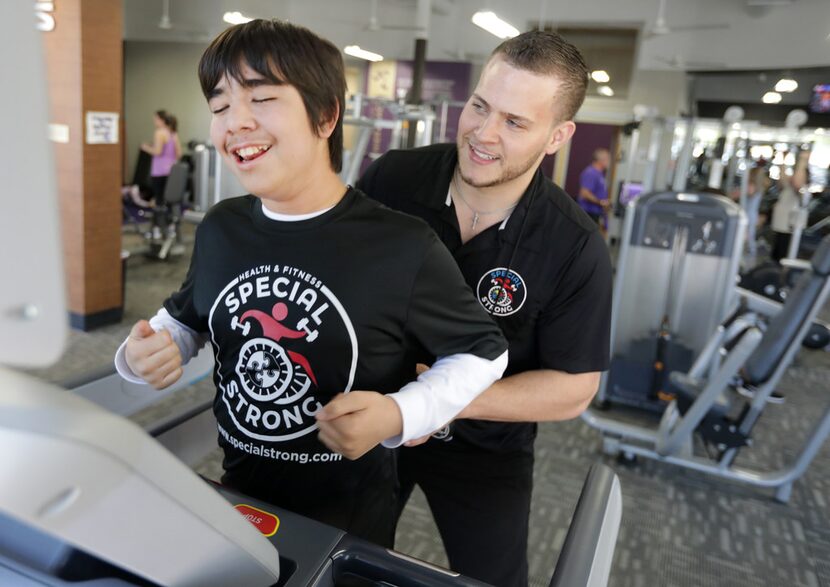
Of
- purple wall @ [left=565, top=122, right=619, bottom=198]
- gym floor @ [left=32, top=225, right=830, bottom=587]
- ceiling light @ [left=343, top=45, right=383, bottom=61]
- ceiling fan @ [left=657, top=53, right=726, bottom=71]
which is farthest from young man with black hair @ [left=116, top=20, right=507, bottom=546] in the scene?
purple wall @ [left=565, top=122, right=619, bottom=198]

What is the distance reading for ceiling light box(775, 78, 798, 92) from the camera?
10.7 m

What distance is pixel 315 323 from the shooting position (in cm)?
88

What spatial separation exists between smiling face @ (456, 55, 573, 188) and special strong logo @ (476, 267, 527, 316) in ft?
0.63

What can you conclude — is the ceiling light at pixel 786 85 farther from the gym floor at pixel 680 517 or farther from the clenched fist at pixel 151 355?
the clenched fist at pixel 151 355

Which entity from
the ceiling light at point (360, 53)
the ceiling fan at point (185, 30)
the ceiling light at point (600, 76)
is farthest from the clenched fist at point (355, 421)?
the ceiling light at point (600, 76)

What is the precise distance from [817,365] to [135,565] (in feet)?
20.2

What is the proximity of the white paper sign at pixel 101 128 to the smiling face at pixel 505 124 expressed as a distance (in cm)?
380

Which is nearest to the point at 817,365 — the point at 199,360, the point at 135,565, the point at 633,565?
the point at 633,565

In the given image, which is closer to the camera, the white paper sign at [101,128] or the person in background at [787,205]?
the white paper sign at [101,128]

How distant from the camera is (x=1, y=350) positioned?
0.32 m

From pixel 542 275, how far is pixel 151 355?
80 centimetres

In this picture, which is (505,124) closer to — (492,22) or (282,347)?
(282,347)

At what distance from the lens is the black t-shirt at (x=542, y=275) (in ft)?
4.39

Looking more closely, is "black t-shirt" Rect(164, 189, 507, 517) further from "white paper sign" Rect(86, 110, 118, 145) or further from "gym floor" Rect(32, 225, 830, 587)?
"white paper sign" Rect(86, 110, 118, 145)
